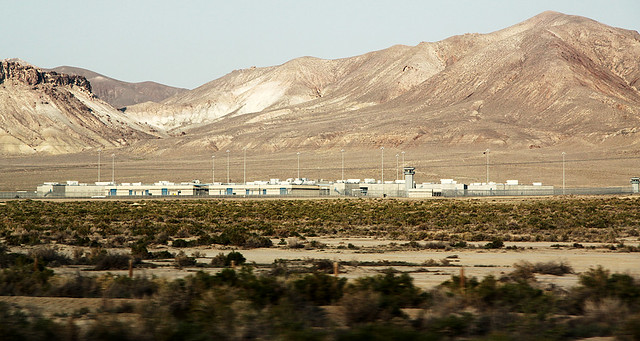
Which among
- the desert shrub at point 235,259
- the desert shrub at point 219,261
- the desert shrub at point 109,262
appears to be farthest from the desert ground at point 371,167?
the desert shrub at point 109,262

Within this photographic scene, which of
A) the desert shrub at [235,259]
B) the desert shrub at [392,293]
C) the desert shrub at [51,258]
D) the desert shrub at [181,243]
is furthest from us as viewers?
the desert shrub at [181,243]

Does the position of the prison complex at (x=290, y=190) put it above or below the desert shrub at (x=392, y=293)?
above

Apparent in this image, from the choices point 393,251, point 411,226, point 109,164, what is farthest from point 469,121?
point 393,251

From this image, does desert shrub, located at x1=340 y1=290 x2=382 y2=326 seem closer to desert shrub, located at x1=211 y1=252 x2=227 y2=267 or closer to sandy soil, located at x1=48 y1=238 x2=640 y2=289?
sandy soil, located at x1=48 y1=238 x2=640 y2=289

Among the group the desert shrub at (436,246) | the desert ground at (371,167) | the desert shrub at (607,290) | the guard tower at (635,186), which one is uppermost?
the desert ground at (371,167)

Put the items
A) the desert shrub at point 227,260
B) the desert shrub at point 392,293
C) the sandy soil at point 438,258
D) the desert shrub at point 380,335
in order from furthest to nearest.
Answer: the desert shrub at point 227,260, the sandy soil at point 438,258, the desert shrub at point 392,293, the desert shrub at point 380,335

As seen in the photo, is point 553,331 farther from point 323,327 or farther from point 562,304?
point 323,327

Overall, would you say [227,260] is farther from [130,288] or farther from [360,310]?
[360,310]

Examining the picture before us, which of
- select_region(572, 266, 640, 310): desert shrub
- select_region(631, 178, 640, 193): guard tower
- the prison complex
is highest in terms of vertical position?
select_region(631, 178, 640, 193): guard tower

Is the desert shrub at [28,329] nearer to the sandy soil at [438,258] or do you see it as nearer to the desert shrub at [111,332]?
the desert shrub at [111,332]

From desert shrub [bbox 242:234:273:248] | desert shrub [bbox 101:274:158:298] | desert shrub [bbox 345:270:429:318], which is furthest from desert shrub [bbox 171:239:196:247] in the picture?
desert shrub [bbox 345:270:429:318]

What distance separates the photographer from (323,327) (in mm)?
12445

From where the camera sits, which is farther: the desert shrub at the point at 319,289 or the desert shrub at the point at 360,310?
the desert shrub at the point at 319,289

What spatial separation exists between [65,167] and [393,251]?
14750cm
